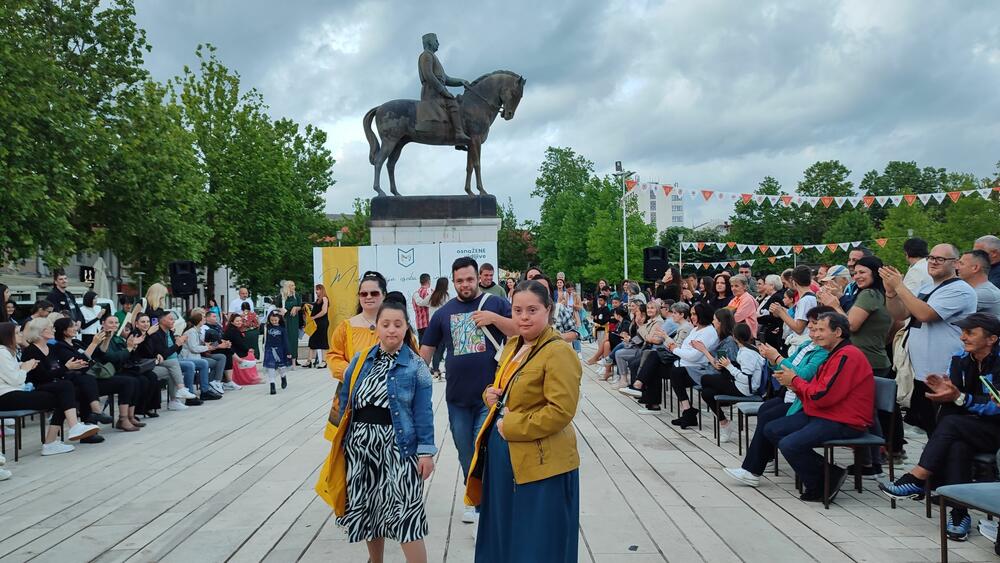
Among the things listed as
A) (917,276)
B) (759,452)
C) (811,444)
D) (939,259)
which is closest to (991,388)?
(811,444)

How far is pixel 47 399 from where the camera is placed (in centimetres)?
812

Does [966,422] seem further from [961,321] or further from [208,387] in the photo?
[208,387]

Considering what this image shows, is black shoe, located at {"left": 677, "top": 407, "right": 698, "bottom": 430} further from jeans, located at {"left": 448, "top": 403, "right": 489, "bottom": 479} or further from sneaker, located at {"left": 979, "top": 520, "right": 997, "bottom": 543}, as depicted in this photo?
jeans, located at {"left": 448, "top": 403, "right": 489, "bottom": 479}

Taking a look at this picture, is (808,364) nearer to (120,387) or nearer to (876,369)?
(876,369)

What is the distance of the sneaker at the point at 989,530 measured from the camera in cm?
461

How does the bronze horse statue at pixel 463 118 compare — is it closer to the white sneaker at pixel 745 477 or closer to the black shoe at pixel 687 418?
the black shoe at pixel 687 418

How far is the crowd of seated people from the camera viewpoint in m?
4.91

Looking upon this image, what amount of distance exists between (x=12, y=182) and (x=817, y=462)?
628 inches

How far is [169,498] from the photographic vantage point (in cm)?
605

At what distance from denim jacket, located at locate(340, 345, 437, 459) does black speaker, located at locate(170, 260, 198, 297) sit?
1270cm

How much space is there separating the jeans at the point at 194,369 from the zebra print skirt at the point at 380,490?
356 inches

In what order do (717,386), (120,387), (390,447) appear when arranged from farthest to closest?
(120,387) → (717,386) → (390,447)

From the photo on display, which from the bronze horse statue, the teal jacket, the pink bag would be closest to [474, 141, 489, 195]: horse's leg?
the bronze horse statue

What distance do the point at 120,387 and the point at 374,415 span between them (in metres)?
6.84
